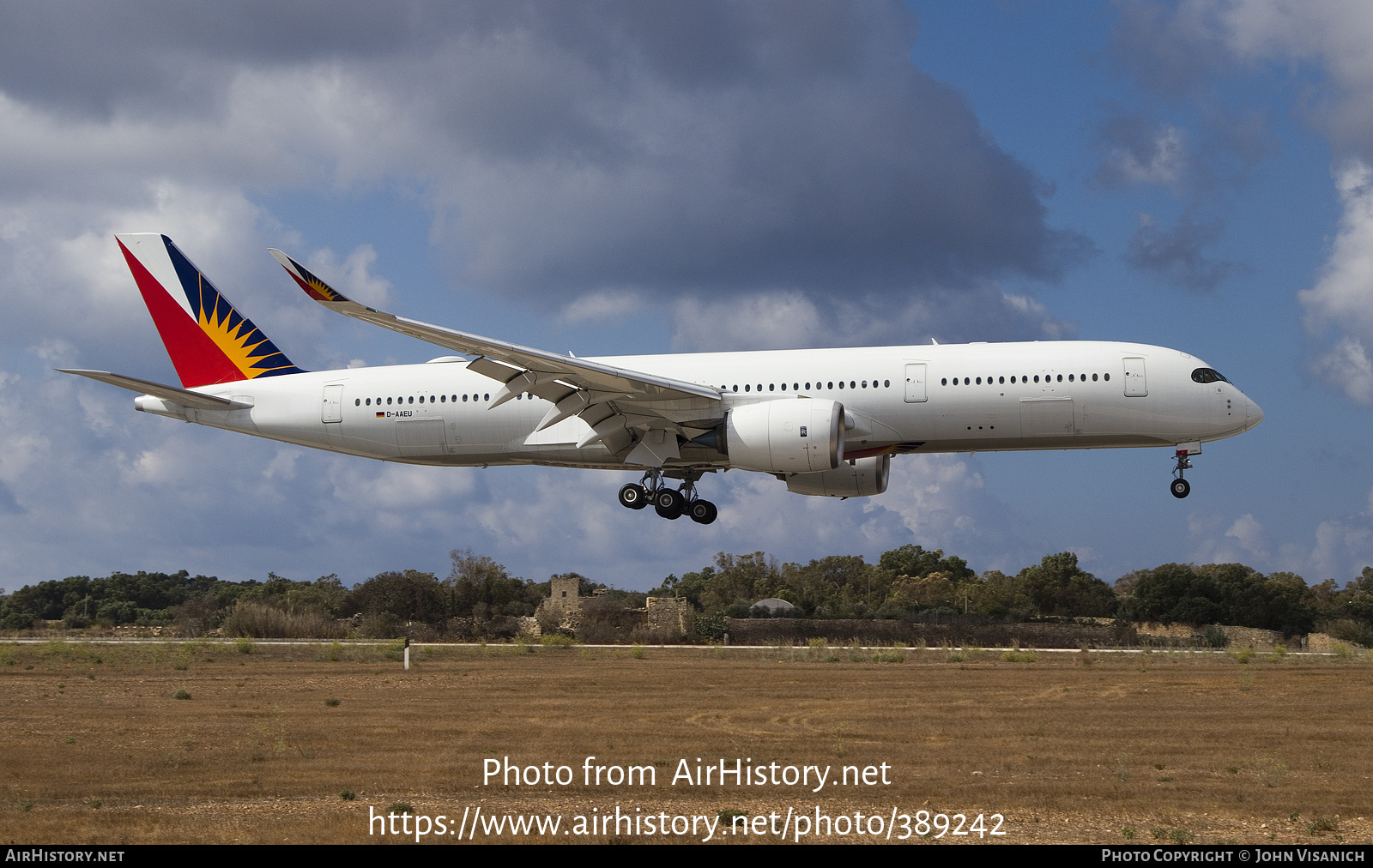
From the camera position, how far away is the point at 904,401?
29844 millimetres

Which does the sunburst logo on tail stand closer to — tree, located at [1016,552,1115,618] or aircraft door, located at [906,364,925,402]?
aircraft door, located at [906,364,925,402]

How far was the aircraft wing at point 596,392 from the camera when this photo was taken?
26938 mm

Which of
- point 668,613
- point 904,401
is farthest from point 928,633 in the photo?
point 904,401

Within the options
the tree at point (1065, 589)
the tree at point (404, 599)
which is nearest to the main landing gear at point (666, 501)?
the tree at point (404, 599)

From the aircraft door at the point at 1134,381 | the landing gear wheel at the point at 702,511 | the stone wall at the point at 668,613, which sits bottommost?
the stone wall at the point at 668,613

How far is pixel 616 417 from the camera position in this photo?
1249 inches

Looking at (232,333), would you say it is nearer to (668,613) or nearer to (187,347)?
(187,347)

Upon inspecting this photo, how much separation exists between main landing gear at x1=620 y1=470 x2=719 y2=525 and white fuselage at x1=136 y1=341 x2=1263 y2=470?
1036 mm

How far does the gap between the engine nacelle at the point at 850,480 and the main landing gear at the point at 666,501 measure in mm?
2722

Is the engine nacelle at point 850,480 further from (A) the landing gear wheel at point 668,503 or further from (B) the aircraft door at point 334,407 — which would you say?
(B) the aircraft door at point 334,407

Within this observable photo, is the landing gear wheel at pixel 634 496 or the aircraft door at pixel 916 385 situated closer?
the aircraft door at pixel 916 385

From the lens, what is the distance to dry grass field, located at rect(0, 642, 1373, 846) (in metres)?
13.1

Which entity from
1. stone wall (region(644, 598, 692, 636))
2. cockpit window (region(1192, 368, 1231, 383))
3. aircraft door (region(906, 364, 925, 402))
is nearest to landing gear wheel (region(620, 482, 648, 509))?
aircraft door (region(906, 364, 925, 402))
